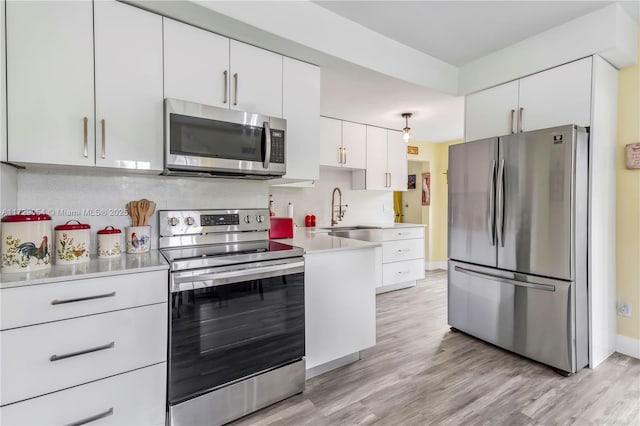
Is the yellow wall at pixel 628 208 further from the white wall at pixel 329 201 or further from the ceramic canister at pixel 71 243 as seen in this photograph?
the ceramic canister at pixel 71 243

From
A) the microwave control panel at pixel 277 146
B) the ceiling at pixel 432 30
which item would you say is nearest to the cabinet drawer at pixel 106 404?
the microwave control panel at pixel 277 146

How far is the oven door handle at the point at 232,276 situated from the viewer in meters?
1.53

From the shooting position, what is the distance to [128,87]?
1.68 metres

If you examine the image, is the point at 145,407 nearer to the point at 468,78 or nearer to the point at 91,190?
the point at 91,190

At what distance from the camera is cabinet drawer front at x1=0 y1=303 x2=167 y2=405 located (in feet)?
3.99

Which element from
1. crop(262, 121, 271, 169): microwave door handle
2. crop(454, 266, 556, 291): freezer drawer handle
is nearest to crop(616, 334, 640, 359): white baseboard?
crop(454, 266, 556, 291): freezer drawer handle

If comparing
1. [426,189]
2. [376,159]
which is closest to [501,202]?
[376,159]

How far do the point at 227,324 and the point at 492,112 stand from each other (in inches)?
111

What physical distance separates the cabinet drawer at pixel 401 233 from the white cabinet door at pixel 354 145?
0.99 m

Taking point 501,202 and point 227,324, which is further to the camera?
point 501,202

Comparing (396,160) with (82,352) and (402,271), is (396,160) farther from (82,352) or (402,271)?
(82,352)

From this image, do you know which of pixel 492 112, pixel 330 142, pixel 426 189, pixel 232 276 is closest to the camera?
pixel 232 276

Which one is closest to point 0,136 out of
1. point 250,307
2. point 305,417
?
point 250,307

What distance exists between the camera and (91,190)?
6.09ft
